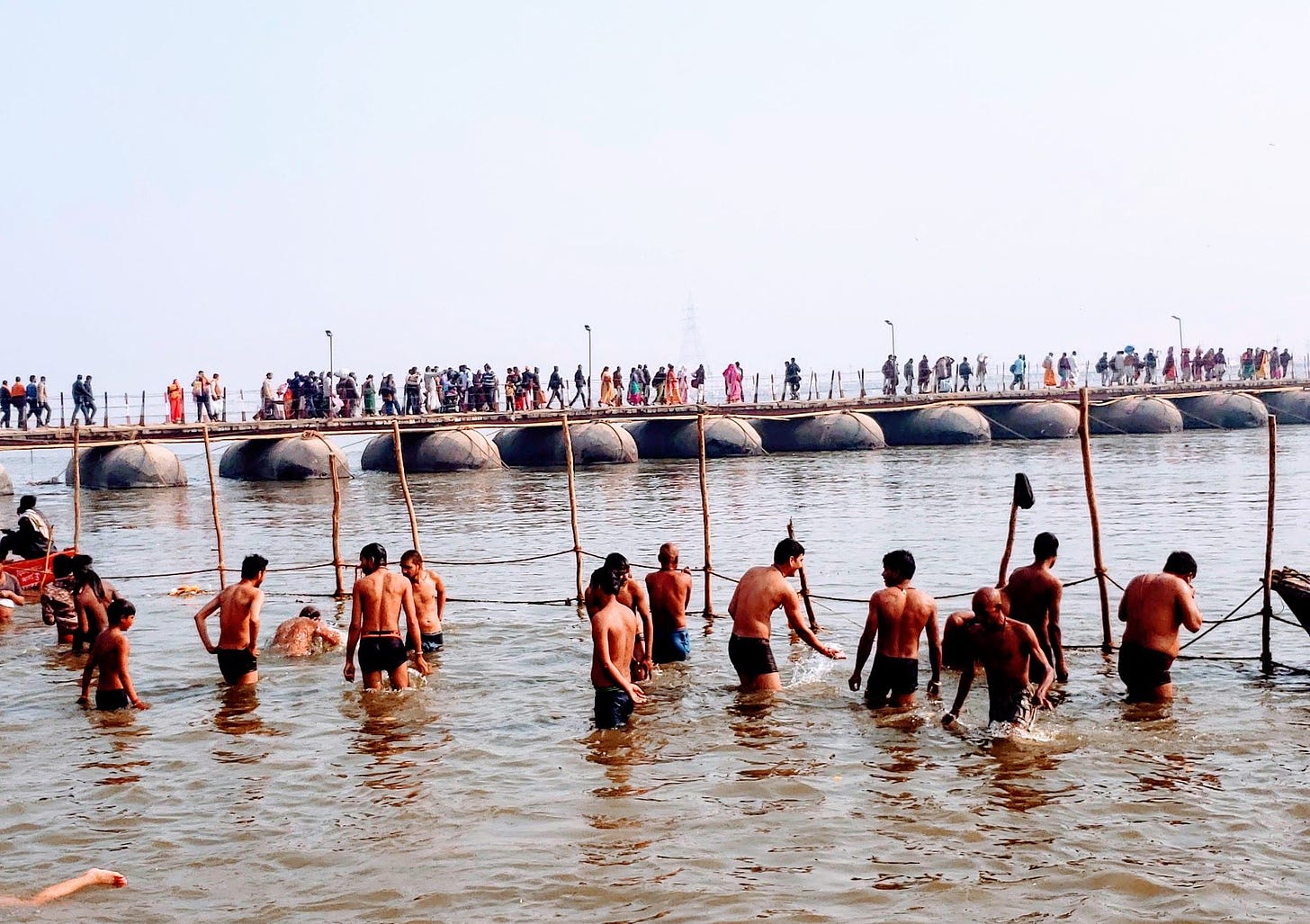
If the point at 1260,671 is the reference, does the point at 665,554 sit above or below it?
above

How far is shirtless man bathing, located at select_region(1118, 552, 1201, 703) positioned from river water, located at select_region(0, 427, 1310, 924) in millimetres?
266

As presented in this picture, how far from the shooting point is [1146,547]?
2383 cm

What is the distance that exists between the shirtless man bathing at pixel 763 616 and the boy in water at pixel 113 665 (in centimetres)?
489

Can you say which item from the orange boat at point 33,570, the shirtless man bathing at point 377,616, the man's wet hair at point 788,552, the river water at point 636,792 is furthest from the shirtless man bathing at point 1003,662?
the orange boat at point 33,570

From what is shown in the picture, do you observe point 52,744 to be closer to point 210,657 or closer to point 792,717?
point 210,657

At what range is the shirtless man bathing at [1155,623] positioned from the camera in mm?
10648

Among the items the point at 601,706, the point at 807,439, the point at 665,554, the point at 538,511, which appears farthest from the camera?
the point at 807,439

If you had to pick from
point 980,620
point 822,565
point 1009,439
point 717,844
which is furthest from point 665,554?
point 1009,439

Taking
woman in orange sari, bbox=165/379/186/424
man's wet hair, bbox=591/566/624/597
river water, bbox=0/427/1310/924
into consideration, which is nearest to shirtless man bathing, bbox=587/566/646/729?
man's wet hair, bbox=591/566/624/597

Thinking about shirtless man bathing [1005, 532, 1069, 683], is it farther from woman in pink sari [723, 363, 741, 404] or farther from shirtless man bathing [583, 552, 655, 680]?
woman in pink sari [723, 363, 741, 404]

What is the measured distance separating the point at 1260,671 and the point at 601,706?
6.47 meters

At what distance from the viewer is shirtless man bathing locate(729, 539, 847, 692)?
10672 millimetres

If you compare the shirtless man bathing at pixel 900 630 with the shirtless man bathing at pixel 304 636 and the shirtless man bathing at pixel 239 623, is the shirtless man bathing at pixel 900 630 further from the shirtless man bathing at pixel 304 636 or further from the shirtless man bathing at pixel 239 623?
the shirtless man bathing at pixel 304 636

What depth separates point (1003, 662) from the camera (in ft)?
32.4
